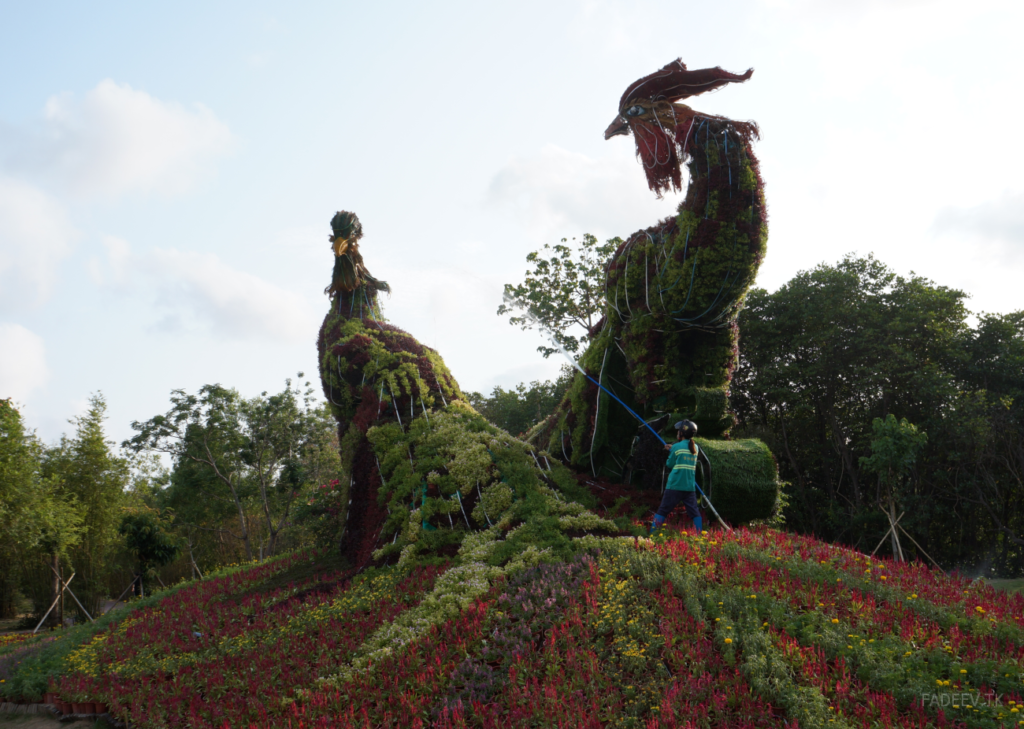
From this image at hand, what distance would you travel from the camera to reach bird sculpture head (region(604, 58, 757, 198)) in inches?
424

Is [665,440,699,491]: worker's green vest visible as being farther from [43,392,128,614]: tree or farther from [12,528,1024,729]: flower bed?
[43,392,128,614]: tree

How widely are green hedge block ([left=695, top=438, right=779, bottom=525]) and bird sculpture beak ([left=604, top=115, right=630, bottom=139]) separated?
6.15m

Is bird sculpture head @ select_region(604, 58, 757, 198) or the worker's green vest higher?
bird sculpture head @ select_region(604, 58, 757, 198)

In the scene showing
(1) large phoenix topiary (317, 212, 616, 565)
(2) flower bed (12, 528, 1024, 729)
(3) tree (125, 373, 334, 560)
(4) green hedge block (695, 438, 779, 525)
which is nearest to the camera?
(2) flower bed (12, 528, 1024, 729)

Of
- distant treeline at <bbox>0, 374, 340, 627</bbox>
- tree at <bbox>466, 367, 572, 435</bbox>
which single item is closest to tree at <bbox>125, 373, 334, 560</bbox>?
distant treeline at <bbox>0, 374, 340, 627</bbox>

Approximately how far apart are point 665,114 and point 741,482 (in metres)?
6.57

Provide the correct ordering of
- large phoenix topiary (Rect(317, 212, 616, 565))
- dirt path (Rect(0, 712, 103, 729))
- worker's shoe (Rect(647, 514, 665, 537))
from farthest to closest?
large phoenix topiary (Rect(317, 212, 616, 565))
worker's shoe (Rect(647, 514, 665, 537))
dirt path (Rect(0, 712, 103, 729))

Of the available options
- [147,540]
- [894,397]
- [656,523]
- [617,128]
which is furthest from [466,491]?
[894,397]

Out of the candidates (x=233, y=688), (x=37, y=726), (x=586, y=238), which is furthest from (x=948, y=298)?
(x=37, y=726)

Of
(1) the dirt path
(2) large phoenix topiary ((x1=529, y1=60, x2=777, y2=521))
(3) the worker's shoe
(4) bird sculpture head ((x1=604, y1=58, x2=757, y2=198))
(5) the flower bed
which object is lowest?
(1) the dirt path

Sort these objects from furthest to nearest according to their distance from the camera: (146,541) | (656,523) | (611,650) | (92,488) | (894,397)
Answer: (92,488) < (894,397) < (146,541) < (656,523) < (611,650)

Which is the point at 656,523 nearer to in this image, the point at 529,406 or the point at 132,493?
the point at 529,406

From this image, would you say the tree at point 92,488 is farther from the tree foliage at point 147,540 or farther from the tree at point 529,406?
the tree at point 529,406

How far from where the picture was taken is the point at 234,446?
74.2 feet
